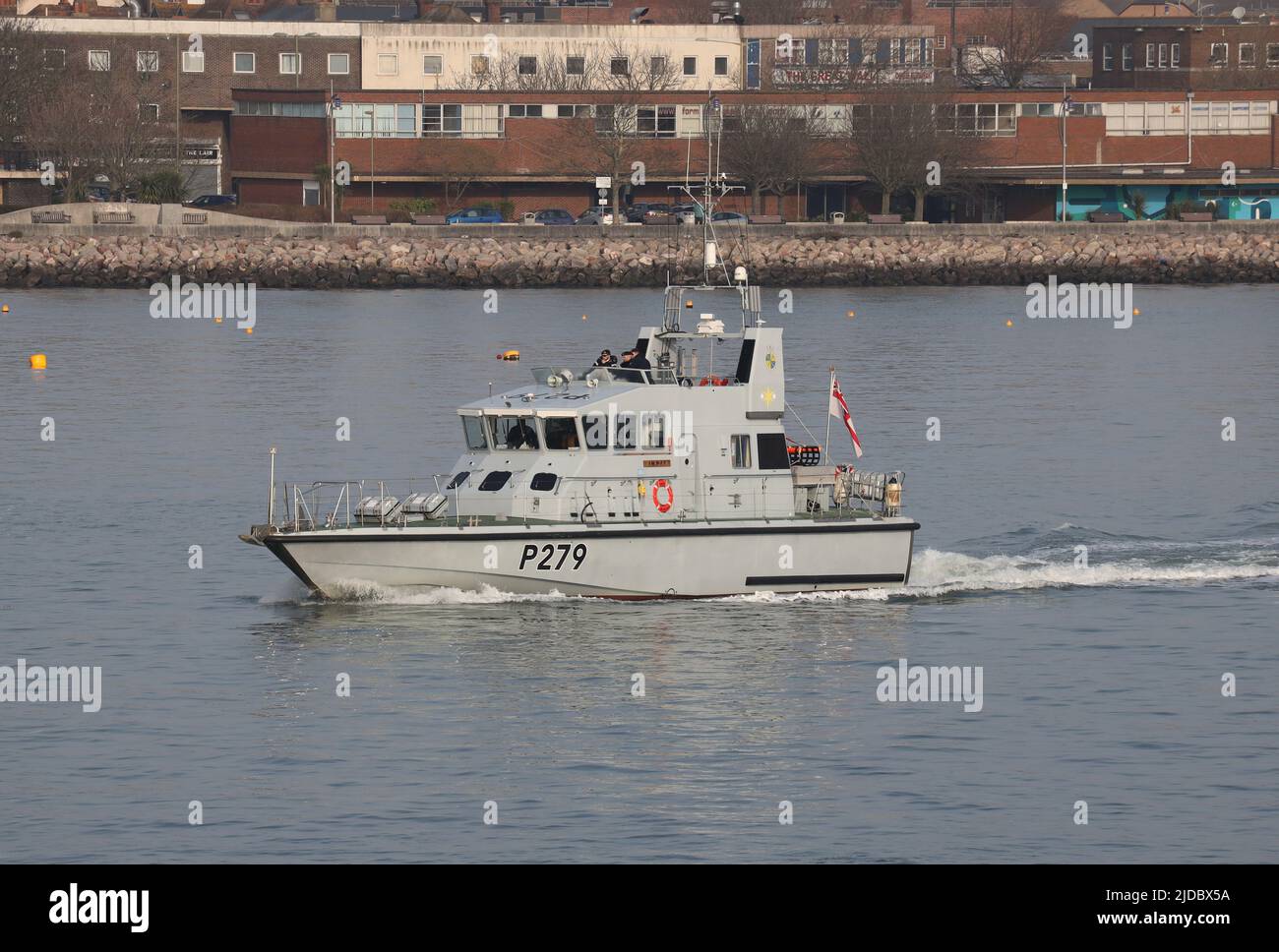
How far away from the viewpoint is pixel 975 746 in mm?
28234

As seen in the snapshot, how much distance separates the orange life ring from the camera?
34281 millimetres

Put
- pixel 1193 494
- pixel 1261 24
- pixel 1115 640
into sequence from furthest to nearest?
pixel 1261 24
pixel 1193 494
pixel 1115 640

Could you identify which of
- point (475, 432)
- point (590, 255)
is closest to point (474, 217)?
→ point (590, 255)

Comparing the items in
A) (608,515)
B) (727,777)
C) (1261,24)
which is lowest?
(727,777)

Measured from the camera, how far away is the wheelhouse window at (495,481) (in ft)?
112

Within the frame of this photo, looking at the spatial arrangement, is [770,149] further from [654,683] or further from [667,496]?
[654,683]

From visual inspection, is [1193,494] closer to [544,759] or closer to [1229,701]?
Result: [1229,701]

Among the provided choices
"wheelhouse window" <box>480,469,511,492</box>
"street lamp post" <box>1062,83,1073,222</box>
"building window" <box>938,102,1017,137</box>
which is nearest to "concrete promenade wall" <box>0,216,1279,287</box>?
"street lamp post" <box>1062,83,1073,222</box>

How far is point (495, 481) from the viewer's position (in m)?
34.3

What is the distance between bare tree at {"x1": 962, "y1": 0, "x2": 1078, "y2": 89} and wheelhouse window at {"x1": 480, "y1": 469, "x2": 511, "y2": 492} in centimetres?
10504

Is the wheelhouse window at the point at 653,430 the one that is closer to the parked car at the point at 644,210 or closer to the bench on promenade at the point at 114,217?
the parked car at the point at 644,210
